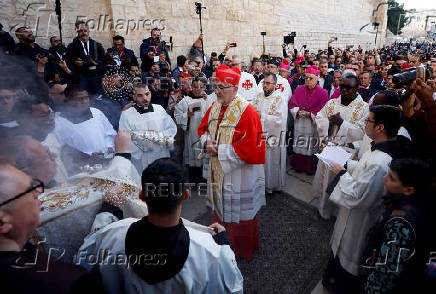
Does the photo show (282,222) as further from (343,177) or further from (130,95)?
(130,95)

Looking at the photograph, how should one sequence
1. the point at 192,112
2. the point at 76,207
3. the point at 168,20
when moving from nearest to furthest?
the point at 76,207
the point at 192,112
the point at 168,20

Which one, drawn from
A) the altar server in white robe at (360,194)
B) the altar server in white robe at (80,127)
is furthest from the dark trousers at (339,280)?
the altar server in white robe at (80,127)

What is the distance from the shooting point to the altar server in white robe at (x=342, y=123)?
→ 357 cm

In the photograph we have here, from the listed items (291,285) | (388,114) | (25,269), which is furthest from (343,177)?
(25,269)

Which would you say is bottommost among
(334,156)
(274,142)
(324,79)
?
(274,142)

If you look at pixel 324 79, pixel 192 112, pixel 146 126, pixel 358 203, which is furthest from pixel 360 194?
pixel 324 79

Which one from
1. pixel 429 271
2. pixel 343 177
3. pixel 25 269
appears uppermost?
pixel 25 269

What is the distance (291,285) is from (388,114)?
1883 mm

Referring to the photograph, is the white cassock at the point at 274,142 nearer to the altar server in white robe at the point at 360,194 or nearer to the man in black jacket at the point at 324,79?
the altar server in white robe at the point at 360,194

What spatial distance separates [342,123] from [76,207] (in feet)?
11.2

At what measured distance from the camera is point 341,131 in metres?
3.61

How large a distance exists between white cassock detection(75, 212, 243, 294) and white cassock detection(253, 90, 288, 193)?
3122 millimetres

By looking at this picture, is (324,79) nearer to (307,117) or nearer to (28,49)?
(307,117)

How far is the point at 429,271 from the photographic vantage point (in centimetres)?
161
